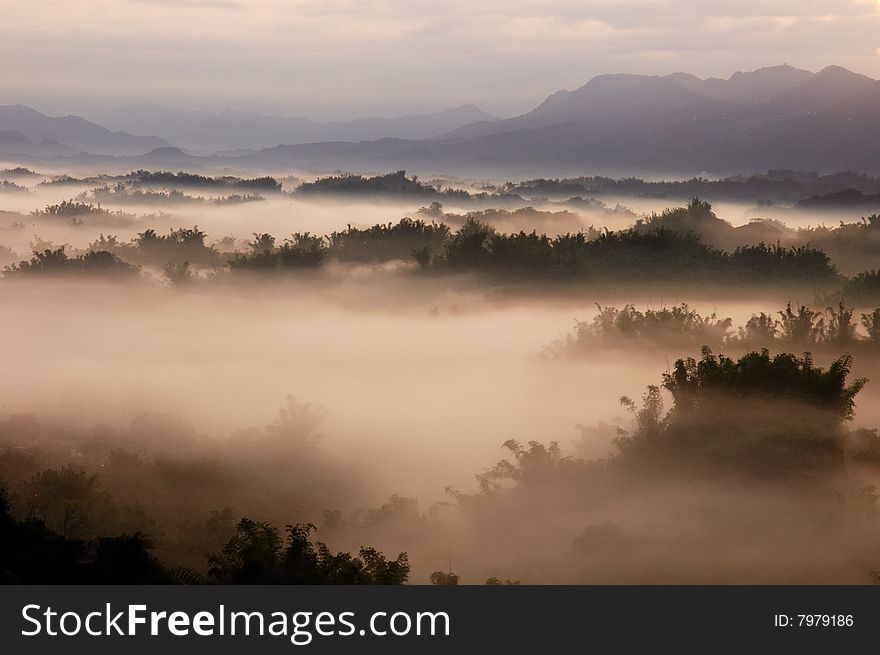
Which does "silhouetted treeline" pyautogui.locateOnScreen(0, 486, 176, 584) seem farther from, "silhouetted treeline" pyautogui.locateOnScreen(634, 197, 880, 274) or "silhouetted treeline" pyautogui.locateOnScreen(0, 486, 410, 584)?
"silhouetted treeline" pyautogui.locateOnScreen(634, 197, 880, 274)

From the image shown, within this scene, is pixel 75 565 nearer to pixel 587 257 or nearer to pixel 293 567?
pixel 293 567

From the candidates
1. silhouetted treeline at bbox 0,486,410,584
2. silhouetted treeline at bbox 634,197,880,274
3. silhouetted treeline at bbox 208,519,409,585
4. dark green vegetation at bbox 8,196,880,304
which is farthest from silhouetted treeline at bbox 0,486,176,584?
silhouetted treeline at bbox 634,197,880,274

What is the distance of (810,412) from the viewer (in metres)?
33.5

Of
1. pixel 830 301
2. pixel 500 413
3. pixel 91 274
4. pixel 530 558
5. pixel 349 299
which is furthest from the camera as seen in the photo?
pixel 349 299

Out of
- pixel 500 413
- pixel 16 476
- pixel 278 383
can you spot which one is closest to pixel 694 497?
pixel 16 476

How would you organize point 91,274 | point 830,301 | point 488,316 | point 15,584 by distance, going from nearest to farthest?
point 15,584 < point 830,301 < point 488,316 < point 91,274

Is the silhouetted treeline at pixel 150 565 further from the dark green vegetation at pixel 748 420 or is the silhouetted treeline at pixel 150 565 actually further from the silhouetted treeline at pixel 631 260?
the silhouetted treeline at pixel 631 260

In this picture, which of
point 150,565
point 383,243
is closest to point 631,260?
point 383,243

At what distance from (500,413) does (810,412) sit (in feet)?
99.7

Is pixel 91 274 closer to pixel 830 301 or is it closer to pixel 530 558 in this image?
pixel 830 301

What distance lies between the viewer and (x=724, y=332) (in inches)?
2208

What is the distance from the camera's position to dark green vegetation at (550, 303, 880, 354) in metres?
53.9

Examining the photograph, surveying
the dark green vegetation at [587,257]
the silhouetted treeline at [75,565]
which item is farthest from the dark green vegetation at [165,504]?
the dark green vegetation at [587,257]

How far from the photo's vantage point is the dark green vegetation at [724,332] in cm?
5394
